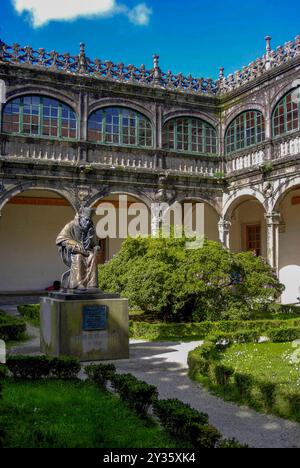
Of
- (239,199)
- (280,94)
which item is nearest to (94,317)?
(280,94)

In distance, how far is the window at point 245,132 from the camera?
61.1 ft

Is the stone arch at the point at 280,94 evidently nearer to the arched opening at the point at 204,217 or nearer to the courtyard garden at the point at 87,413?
the arched opening at the point at 204,217

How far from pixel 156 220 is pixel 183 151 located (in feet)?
10.0

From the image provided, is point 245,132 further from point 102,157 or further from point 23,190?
point 23,190

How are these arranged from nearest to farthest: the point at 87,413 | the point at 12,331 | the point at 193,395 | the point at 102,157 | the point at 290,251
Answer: the point at 87,413 → the point at 193,395 → the point at 12,331 → the point at 102,157 → the point at 290,251

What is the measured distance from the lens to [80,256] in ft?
29.1

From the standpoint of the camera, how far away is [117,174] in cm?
1852

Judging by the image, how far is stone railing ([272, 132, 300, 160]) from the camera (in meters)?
16.8

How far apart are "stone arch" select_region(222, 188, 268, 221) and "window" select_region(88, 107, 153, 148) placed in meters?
3.83

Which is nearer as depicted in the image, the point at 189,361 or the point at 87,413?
the point at 87,413

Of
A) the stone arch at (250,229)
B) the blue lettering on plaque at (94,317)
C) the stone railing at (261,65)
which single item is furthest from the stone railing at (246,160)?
the blue lettering on plaque at (94,317)

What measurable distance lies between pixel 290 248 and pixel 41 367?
49.1 feet

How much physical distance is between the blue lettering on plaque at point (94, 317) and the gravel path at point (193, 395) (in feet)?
2.32
